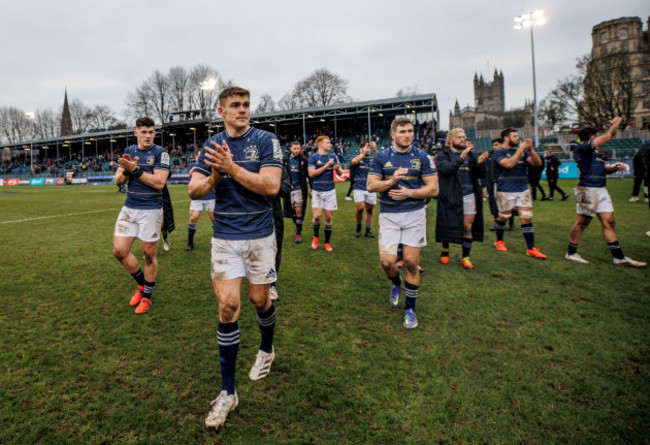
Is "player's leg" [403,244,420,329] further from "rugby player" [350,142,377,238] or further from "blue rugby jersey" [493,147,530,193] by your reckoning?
"rugby player" [350,142,377,238]

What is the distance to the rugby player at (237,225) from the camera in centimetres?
262

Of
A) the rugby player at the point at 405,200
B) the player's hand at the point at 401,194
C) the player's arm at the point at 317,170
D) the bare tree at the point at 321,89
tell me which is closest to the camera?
the player's hand at the point at 401,194

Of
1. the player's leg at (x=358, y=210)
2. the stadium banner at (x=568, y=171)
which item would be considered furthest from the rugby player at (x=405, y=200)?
the stadium banner at (x=568, y=171)

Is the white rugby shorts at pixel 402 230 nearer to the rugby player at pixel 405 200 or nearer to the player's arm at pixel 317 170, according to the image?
the rugby player at pixel 405 200

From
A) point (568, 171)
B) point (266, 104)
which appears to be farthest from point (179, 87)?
point (568, 171)

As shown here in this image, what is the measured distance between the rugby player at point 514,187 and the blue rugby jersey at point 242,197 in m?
5.52

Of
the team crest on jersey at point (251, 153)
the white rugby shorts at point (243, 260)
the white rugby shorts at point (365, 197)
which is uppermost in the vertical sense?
the team crest on jersey at point (251, 153)

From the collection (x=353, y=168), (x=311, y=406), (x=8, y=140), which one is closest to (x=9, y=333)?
(x=311, y=406)

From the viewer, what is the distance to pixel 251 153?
2727 millimetres

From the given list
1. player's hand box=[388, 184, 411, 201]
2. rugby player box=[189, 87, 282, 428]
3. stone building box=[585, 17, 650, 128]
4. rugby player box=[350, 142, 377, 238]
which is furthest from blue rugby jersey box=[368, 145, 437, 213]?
stone building box=[585, 17, 650, 128]

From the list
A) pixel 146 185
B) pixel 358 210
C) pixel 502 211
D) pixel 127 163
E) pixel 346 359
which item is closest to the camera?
pixel 346 359

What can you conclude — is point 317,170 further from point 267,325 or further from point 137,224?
point 267,325

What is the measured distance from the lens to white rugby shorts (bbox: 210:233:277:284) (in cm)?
269

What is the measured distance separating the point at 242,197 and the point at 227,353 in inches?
48.4
